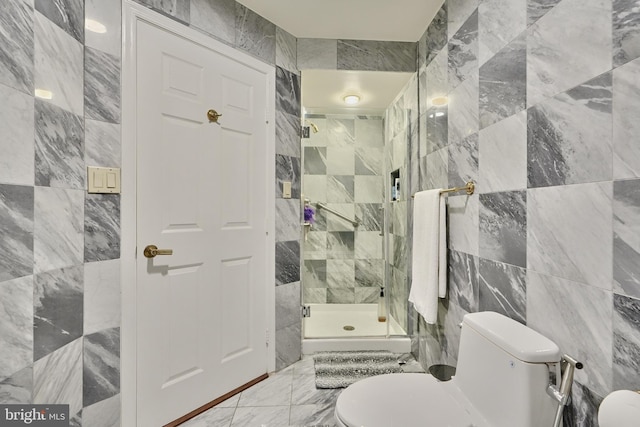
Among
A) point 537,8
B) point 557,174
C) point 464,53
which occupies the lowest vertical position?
point 557,174

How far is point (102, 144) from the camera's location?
1.38 metres

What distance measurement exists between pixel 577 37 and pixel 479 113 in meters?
0.55

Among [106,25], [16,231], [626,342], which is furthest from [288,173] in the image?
[626,342]

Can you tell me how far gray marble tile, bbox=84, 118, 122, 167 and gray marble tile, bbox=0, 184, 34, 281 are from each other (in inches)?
12.5

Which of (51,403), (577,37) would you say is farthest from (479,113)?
(51,403)

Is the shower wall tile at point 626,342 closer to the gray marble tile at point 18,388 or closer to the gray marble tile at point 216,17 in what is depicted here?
the gray marble tile at point 18,388

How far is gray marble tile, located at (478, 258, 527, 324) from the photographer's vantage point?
3.88 ft

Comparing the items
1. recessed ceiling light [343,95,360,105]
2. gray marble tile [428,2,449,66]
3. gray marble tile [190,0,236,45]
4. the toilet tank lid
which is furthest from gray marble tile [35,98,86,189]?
recessed ceiling light [343,95,360,105]

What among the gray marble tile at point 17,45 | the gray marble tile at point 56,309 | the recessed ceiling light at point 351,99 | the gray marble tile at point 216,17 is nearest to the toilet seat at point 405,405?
the gray marble tile at point 56,309

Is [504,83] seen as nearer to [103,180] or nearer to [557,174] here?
[557,174]

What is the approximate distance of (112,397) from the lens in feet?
4.61

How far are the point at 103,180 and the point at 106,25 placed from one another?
0.68 meters

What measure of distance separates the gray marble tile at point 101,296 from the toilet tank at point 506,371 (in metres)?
1.51

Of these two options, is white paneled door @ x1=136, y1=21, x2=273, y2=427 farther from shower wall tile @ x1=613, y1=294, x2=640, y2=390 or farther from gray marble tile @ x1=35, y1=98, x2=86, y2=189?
shower wall tile @ x1=613, y1=294, x2=640, y2=390
